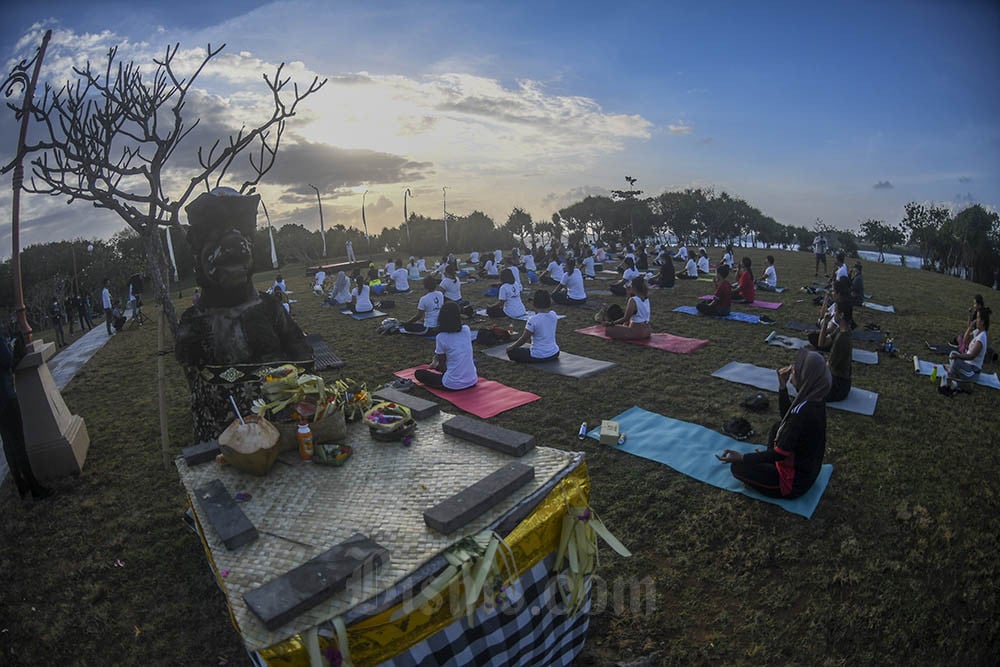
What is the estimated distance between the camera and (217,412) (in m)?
5.11

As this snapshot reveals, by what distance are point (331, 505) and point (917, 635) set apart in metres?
4.17

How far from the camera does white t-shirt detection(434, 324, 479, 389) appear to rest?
8305 mm

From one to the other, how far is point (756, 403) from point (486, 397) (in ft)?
13.3

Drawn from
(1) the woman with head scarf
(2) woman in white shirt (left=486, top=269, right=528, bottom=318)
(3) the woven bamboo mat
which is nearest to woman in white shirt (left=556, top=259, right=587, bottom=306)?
(2) woman in white shirt (left=486, top=269, right=528, bottom=318)

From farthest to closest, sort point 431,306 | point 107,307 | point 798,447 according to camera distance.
A: 1. point 107,307
2. point 431,306
3. point 798,447

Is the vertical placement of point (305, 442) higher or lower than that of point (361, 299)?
higher

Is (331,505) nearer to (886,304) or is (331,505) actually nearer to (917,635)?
(917,635)

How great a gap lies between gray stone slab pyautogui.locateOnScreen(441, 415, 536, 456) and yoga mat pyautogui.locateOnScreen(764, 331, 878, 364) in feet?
29.4

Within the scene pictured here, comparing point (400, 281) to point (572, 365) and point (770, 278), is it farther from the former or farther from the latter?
point (770, 278)

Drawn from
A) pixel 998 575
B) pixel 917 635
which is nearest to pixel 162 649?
pixel 917 635

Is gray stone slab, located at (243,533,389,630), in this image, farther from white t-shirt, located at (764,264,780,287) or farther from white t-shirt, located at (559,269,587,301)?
white t-shirt, located at (764,264,780,287)

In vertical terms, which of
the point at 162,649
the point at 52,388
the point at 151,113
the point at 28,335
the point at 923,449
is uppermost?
the point at 151,113

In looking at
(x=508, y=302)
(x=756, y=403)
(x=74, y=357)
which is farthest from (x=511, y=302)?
(x=74, y=357)

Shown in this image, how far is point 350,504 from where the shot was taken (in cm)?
300
